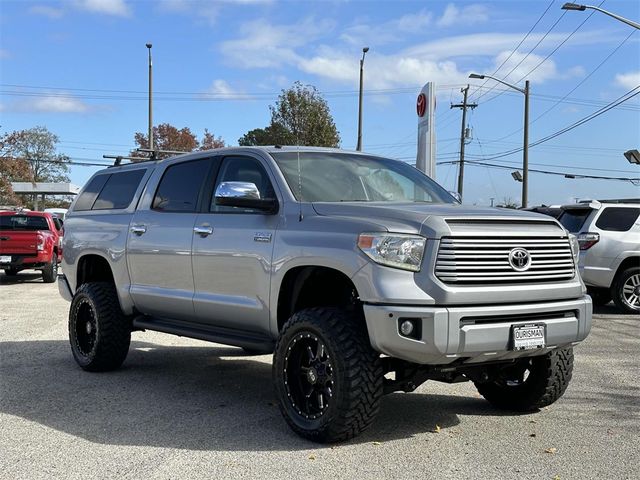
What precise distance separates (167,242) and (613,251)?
842 cm

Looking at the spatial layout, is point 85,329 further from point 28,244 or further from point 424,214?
point 28,244

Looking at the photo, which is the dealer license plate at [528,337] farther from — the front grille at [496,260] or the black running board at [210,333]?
the black running board at [210,333]

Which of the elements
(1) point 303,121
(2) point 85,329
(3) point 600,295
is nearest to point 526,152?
(1) point 303,121

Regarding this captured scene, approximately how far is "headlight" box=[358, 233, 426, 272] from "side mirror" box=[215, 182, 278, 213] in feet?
3.63

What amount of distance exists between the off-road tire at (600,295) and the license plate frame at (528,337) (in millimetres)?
8711

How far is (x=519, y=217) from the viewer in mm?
5012

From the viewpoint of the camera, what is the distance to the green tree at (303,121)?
111ft

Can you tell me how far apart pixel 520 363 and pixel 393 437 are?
1.15 metres

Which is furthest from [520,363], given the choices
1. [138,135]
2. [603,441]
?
[138,135]

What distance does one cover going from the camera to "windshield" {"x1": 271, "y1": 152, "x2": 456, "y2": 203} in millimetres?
5723

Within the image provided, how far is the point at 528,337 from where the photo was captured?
4.80 meters

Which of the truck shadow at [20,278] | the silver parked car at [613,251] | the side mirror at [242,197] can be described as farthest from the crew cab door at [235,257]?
the truck shadow at [20,278]

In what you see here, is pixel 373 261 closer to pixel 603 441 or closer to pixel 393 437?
pixel 393 437

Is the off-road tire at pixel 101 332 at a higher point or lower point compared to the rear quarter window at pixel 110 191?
lower
